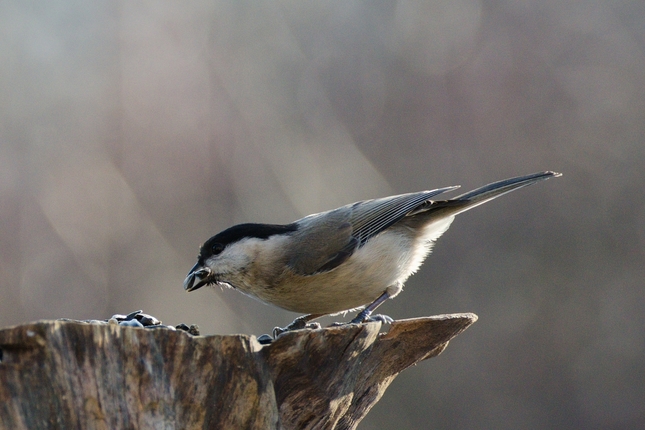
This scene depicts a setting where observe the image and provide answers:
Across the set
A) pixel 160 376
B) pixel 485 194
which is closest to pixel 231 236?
pixel 485 194

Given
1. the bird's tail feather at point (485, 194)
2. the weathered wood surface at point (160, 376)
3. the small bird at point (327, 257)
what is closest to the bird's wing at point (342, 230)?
the small bird at point (327, 257)

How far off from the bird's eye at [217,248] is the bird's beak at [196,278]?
3.6 inches

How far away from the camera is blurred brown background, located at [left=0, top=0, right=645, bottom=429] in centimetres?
688

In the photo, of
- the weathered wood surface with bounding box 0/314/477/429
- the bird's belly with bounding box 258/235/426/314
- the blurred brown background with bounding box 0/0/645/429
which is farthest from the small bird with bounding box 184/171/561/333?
the blurred brown background with bounding box 0/0/645/429

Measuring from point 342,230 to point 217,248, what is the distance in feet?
2.20

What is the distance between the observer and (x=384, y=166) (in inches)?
330

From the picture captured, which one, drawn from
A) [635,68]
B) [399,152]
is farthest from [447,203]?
[635,68]

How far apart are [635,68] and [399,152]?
2853mm

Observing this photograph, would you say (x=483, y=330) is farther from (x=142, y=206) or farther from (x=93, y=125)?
(x=93, y=125)

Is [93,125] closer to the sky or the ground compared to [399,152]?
closer to the sky

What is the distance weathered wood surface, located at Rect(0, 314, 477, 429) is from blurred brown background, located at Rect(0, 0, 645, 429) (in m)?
4.92

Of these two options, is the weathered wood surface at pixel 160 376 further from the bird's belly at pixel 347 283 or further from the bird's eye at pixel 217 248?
the bird's eye at pixel 217 248

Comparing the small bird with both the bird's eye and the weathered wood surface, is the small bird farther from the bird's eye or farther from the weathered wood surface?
the weathered wood surface

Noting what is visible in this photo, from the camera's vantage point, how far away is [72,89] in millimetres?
8461
